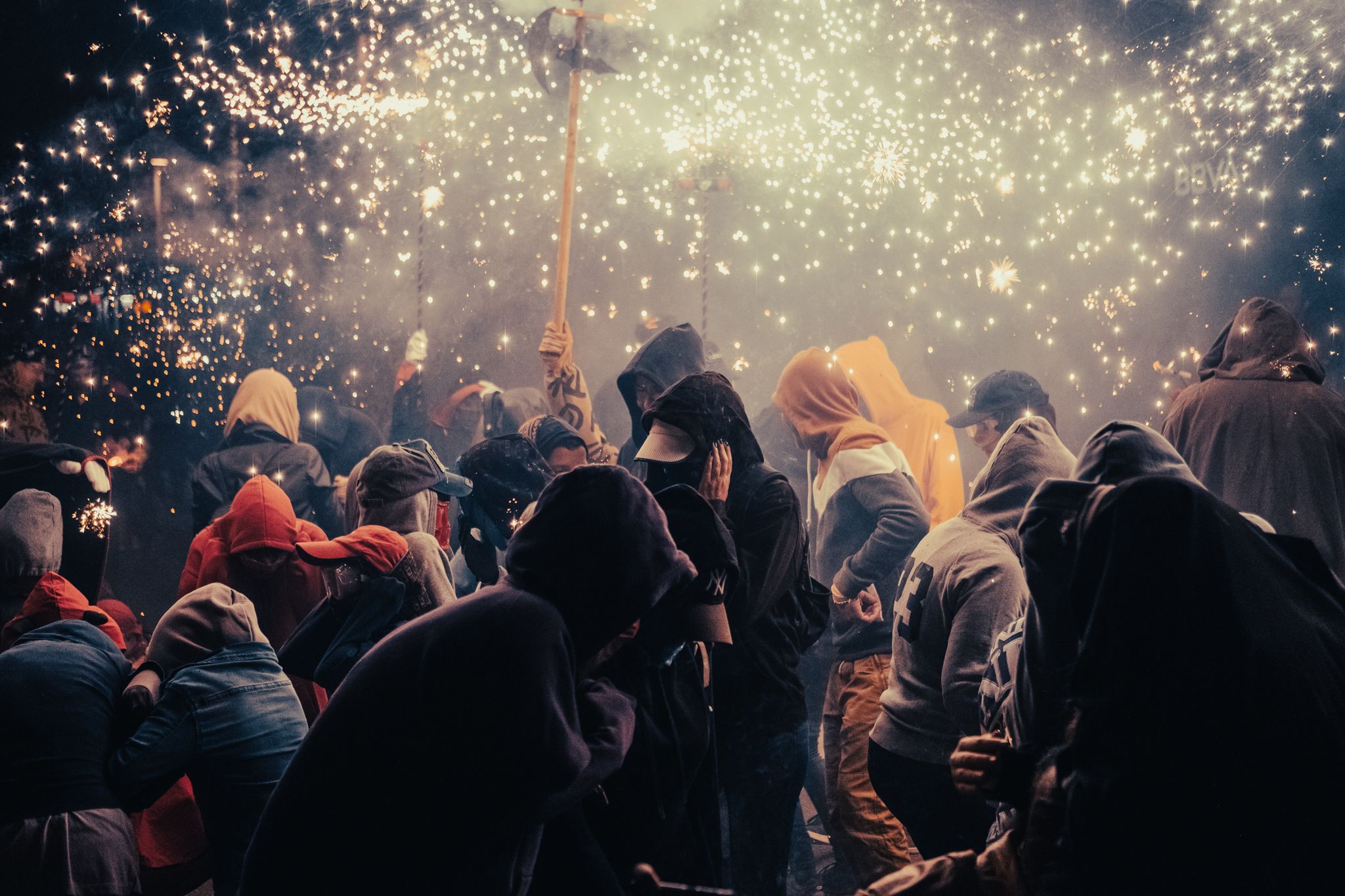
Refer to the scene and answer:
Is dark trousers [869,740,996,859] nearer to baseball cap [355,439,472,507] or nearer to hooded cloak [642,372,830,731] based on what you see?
hooded cloak [642,372,830,731]

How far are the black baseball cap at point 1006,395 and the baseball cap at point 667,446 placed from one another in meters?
2.75

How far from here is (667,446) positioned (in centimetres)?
304

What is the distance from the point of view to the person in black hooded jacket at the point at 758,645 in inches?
110

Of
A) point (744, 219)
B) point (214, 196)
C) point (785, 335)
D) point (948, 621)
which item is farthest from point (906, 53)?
point (948, 621)

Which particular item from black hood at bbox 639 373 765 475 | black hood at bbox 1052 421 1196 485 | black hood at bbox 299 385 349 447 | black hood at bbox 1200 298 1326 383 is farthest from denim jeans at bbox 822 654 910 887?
black hood at bbox 299 385 349 447

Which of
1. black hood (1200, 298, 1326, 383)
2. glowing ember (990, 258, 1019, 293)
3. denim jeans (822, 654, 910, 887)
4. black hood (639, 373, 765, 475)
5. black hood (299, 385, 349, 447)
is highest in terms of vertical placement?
glowing ember (990, 258, 1019, 293)

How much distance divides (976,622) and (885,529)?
1.39 metres

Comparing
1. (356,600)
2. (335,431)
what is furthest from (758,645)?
(335,431)

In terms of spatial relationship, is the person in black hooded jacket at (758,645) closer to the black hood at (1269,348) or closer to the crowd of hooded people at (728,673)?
the crowd of hooded people at (728,673)

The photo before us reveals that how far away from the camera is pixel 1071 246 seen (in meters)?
9.46

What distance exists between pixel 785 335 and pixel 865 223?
1.69 metres

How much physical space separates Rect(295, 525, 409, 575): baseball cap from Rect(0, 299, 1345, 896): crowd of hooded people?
14 mm

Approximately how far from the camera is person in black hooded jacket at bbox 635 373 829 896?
2795mm

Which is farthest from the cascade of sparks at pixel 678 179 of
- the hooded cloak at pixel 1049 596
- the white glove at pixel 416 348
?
the hooded cloak at pixel 1049 596
